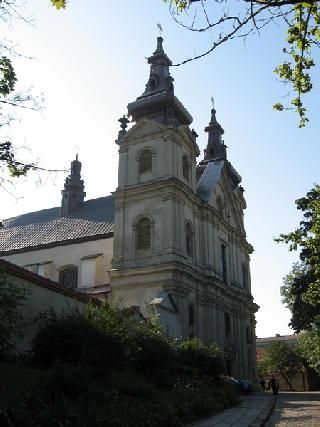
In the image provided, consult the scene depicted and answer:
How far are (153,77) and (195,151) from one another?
6.66 metres

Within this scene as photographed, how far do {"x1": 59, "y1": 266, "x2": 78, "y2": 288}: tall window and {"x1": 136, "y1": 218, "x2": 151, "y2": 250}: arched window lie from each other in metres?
6.05

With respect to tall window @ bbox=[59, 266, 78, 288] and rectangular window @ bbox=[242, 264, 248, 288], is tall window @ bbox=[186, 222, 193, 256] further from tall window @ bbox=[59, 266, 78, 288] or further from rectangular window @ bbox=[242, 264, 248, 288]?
rectangular window @ bbox=[242, 264, 248, 288]

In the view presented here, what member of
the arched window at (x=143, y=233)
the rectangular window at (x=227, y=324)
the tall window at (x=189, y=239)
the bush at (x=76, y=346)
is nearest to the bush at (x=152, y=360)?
the bush at (x=76, y=346)

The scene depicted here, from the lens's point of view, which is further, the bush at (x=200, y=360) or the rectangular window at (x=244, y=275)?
the rectangular window at (x=244, y=275)

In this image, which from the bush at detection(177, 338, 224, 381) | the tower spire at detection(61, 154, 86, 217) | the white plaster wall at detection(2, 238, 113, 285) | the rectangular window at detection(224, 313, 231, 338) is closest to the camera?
the bush at detection(177, 338, 224, 381)

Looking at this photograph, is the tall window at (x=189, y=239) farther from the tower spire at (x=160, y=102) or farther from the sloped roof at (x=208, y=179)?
the tower spire at (x=160, y=102)

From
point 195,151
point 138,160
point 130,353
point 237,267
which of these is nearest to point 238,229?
point 237,267

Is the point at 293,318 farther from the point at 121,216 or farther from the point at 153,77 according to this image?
the point at 153,77

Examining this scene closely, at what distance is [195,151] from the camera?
3569 cm

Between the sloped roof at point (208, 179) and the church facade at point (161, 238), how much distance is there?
92mm

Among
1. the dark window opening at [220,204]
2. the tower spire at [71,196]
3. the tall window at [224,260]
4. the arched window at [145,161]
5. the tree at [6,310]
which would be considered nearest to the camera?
the tree at [6,310]

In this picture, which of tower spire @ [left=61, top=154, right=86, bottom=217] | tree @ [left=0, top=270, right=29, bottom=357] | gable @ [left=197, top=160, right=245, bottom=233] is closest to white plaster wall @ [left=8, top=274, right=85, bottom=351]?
tree @ [left=0, top=270, right=29, bottom=357]

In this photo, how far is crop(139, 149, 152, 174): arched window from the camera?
33.2 metres

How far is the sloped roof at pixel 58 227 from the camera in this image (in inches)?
1410
